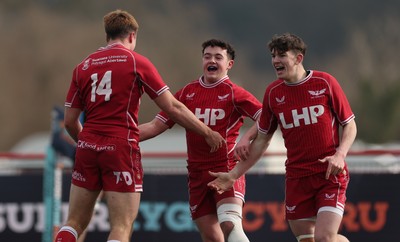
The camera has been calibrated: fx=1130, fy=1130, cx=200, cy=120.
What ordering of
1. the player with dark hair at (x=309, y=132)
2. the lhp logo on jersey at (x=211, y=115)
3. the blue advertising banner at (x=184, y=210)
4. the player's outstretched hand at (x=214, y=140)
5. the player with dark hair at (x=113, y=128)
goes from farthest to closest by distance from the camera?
the blue advertising banner at (x=184, y=210) < the lhp logo on jersey at (x=211, y=115) < the player's outstretched hand at (x=214, y=140) < the player with dark hair at (x=309, y=132) < the player with dark hair at (x=113, y=128)

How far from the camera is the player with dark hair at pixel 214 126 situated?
11172mm

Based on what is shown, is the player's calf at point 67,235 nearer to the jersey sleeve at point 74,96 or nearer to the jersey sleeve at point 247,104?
the jersey sleeve at point 74,96

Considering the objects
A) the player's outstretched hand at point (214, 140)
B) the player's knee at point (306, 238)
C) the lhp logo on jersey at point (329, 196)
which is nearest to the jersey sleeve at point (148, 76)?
the player's outstretched hand at point (214, 140)

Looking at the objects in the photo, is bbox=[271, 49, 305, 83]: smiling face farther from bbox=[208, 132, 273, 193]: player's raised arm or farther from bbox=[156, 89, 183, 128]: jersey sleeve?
bbox=[156, 89, 183, 128]: jersey sleeve

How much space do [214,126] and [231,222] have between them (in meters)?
0.98

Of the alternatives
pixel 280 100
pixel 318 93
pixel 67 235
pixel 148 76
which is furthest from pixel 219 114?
pixel 67 235

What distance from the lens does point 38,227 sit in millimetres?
15516

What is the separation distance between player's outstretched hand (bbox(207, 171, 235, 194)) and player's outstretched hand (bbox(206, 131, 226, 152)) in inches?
11.7

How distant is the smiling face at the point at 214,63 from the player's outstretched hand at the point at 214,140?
3.04ft

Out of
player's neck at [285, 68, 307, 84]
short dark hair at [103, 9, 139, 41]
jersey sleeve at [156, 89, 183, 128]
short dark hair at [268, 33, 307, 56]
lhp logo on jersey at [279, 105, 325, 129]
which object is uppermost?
short dark hair at [103, 9, 139, 41]

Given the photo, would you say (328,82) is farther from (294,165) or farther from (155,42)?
(155,42)

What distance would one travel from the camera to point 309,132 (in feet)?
33.7

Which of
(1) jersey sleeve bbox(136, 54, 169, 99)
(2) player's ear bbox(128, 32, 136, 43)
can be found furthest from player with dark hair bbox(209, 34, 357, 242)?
(2) player's ear bbox(128, 32, 136, 43)

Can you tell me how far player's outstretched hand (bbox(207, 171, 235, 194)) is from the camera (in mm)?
10734
